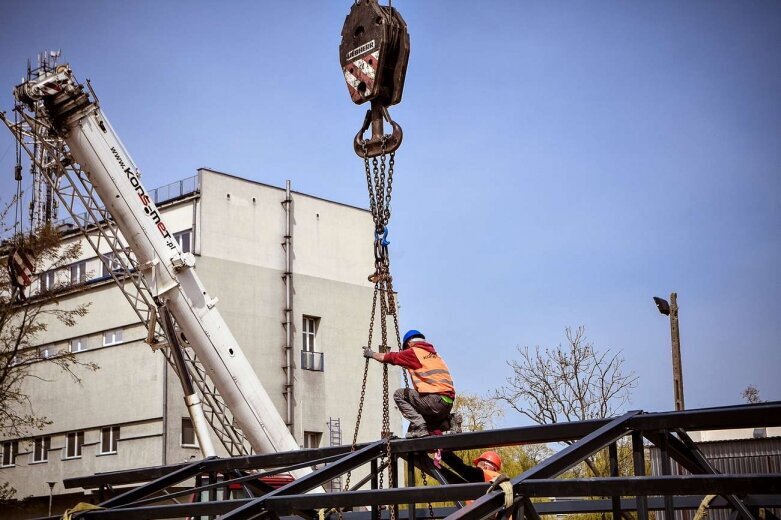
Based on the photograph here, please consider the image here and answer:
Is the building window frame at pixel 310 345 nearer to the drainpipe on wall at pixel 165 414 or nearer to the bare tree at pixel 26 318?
the drainpipe on wall at pixel 165 414

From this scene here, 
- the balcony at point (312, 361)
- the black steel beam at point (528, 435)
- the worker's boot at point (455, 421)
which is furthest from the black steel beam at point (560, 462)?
the balcony at point (312, 361)

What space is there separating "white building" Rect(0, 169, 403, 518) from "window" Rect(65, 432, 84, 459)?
5 centimetres

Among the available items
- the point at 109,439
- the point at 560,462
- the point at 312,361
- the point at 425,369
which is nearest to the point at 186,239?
the point at 312,361

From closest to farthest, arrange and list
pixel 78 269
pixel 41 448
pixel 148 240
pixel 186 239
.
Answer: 1. pixel 148 240
2. pixel 186 239
3. pixel 41 448
4. pixel 78 269

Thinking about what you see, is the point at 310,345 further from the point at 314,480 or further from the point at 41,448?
the point at 314,480

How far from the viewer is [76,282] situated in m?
39.2

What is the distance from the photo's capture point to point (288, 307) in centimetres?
4122

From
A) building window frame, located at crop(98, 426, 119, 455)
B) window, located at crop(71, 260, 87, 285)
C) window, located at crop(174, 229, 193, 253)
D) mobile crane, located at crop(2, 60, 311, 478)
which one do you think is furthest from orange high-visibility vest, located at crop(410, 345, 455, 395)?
window, located at crop(71, 260, 87, 285)

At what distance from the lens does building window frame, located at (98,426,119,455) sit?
38.0m

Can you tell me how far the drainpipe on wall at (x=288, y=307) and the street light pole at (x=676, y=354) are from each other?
60.9 feet

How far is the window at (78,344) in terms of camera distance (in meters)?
39.7

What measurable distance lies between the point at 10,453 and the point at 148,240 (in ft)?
77.3

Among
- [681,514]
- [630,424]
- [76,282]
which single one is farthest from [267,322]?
[630,424]

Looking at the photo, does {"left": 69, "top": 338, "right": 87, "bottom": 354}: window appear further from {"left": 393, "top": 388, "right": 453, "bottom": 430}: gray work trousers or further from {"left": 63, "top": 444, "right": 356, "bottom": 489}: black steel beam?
{"left": 393, "top": 388, "right": 453, "bottom": 430}: gray work trousers
